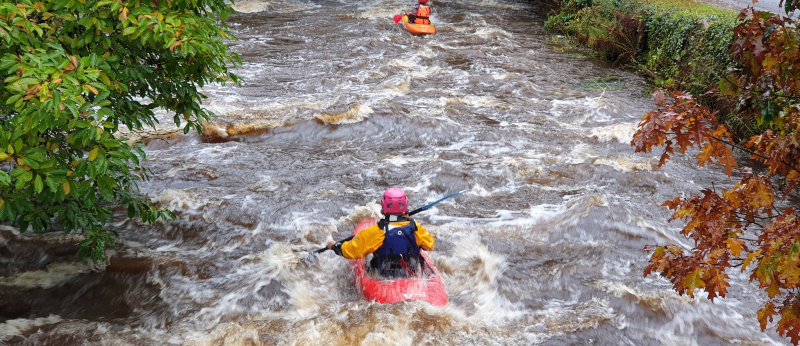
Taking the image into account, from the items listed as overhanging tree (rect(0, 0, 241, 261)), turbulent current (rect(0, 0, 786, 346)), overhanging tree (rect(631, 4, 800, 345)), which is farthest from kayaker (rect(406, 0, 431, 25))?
overhanging tree (rect(631, 4, 800, 345))

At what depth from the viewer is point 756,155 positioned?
3.00 meters

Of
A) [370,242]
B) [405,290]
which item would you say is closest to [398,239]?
[370,242]

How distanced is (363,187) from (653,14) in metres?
9.10

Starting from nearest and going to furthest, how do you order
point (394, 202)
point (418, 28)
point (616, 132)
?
1. point (394, 202)
2. point (616, 132)
3. point (418, 28)

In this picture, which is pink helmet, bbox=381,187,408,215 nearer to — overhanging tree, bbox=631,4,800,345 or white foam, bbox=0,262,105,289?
overhanging tree, bbox=631,4,800,345

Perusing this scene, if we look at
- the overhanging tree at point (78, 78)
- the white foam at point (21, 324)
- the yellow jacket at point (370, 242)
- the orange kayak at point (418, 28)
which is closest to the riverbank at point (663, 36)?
the orange kayak at point (418, 28)

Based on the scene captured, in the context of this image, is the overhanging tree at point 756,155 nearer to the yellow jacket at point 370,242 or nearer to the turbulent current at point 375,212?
the turbulent current at point 375,212

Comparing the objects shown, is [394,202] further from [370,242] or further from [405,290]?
[405,290]

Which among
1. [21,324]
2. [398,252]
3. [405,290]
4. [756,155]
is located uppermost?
[756,155]

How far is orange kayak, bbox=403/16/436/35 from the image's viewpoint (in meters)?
15.6

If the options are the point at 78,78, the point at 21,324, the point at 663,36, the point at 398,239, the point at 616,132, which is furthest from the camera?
the point at 663,36

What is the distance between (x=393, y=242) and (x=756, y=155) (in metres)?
2.67

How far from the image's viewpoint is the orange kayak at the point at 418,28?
15562 millimetres

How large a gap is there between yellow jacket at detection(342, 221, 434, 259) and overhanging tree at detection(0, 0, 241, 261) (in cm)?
177
